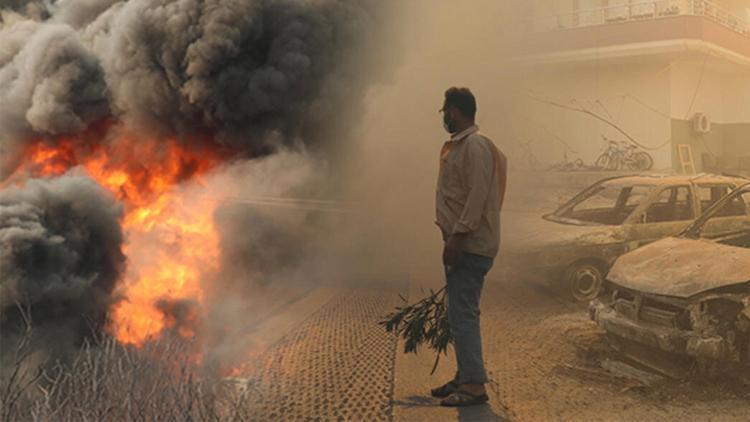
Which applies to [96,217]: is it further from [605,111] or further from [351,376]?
[605,111]

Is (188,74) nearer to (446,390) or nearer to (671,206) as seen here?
(446,390)

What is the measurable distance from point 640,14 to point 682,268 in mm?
3873

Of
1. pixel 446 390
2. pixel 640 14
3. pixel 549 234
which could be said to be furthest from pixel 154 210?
pixel 640 14

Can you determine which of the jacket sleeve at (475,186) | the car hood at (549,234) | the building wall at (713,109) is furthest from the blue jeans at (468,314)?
the building wall at (713,109)

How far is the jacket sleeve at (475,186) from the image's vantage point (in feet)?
A: 10.1

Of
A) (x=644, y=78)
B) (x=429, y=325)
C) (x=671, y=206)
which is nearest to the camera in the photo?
(x=429, y=325)

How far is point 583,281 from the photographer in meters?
5.21

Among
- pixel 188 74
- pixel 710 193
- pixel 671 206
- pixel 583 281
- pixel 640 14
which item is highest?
pixel 640 14

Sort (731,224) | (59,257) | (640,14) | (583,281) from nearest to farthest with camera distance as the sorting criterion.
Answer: (59,257) < (731,224) < (583,281) < (640,14)

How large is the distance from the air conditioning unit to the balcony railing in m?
0.92

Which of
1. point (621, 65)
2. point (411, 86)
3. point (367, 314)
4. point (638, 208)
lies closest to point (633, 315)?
point (638, 208)

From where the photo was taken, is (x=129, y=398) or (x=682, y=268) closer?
(x=129, y=398)

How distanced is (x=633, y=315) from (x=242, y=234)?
5.28m

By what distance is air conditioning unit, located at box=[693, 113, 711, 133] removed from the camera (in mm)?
5395
